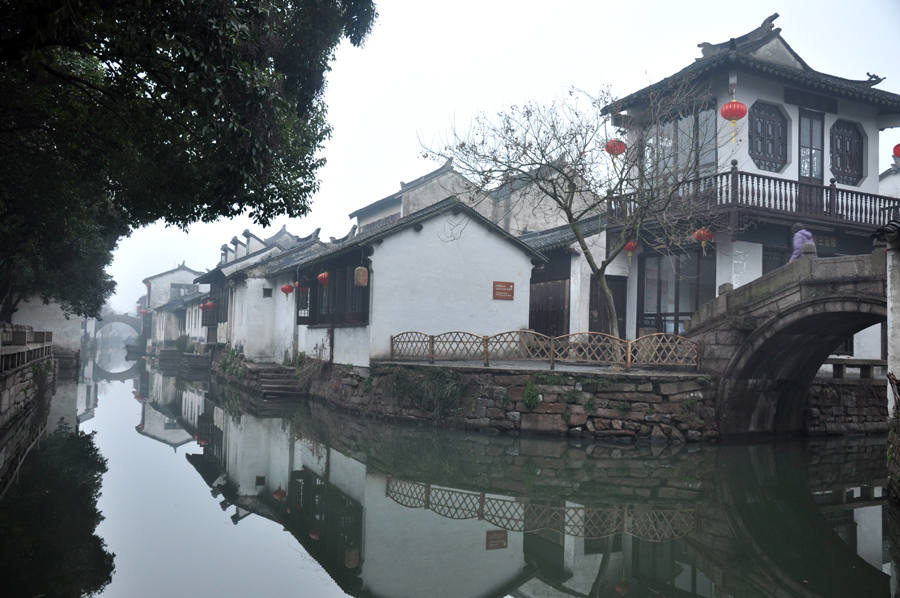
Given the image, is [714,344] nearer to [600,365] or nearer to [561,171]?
[600,365]

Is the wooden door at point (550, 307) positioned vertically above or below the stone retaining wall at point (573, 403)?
above

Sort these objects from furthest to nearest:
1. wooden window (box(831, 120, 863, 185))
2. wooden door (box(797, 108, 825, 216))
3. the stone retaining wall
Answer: wooden window (box(831, 120, 863, 185)) → wooden door (box(797, 108, 825, 216)) → the stone retaining wall

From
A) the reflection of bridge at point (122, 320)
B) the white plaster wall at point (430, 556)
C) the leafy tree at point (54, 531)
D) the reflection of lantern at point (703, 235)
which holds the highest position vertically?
the reflection of lantern at point (703, 235)

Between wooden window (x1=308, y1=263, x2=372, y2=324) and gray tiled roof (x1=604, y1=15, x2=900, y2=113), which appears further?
wooden window (x1=308, y1=263, x2=372, y2=324)

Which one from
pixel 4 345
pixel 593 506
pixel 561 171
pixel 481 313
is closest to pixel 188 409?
pixel 4 345

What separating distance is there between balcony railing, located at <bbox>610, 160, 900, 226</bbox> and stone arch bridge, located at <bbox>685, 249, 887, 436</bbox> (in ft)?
10.4

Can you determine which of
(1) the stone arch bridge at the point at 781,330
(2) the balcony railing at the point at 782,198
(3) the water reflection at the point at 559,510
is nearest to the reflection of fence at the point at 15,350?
(3) the water reflection at the point at 559,510

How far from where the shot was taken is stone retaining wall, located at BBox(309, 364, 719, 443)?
38.8 feet

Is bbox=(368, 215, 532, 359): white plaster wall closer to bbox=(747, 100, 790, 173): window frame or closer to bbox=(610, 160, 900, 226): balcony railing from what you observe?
bbox=(610, 160, 900, 226): balcony railing

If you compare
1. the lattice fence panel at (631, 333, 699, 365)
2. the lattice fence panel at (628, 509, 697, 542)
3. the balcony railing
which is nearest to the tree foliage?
the lattice fence panel at (628, 509, 697, 542)

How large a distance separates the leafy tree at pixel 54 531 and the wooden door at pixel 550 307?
11.7 metres

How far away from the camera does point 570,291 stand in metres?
17.6

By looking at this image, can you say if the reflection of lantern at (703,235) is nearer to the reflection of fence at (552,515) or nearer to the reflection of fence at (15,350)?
the reflection of fence at (552,515)

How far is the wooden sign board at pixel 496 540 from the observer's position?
6.42m
